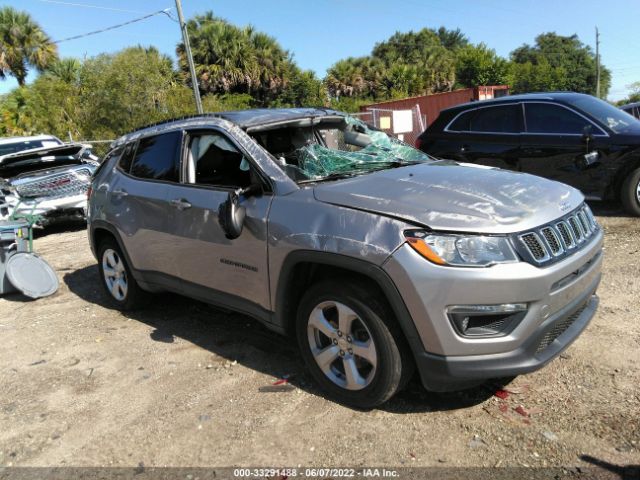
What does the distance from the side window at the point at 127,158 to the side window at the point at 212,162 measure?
973 millimetres

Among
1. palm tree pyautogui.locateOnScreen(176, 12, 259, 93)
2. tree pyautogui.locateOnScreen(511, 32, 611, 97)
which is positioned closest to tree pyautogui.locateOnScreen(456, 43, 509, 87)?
tree pyautogui.locateOnScreen(511, 32, 611, 97)

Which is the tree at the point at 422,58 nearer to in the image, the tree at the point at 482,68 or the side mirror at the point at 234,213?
the tree at the point at 482,68

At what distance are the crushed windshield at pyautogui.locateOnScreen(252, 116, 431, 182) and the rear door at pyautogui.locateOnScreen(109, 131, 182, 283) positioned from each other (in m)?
0.86

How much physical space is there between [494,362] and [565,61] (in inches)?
3426

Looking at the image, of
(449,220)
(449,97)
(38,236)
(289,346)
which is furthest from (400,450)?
(449,97)

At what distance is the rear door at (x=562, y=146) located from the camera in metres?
6.78

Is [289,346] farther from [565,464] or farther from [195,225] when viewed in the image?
[565,464]

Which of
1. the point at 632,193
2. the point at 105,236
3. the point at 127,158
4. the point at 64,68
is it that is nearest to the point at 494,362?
the point at 127,158

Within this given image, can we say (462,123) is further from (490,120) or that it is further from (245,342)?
(245,342)

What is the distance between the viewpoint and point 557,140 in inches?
277

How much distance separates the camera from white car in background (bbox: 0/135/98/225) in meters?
9.14

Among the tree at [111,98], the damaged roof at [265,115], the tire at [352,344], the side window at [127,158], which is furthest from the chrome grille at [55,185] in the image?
the tree at [111,98]

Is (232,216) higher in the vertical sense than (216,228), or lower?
higher

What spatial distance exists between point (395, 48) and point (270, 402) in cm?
6306
